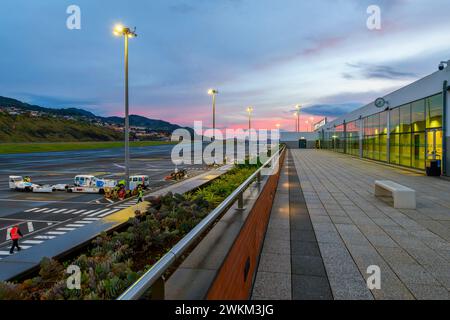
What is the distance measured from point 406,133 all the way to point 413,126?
55.8 inches

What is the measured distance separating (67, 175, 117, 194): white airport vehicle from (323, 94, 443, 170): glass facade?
22.5 meters

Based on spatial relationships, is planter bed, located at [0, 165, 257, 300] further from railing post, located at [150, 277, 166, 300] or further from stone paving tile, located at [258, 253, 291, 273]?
stone paving tile, located at [258, 253, 291, 273]

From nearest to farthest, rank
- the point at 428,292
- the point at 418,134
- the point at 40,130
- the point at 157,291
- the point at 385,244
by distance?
the point at 157,291 → the point at 428,292 → the point at 385,244 → the point at 418,134 → the point at 40,130

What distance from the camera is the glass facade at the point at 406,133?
19.7 metres

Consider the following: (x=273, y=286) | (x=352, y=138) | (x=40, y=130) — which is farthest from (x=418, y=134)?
(x=40, y=130)

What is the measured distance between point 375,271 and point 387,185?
6570 mm

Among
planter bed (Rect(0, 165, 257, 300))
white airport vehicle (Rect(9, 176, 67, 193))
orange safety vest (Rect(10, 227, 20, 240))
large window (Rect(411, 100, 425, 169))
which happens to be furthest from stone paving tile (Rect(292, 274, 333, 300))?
white airport vehicle (Rect(9, 176, 67, 193))

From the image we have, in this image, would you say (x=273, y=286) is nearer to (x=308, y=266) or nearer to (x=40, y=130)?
(x=308, y=266)

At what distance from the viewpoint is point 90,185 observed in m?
23.1

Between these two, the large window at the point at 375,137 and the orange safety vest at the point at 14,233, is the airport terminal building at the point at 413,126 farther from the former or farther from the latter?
the orange safety vest at the point at 14,233

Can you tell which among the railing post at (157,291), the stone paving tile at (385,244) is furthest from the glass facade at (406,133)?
the railing post at (157,291)
